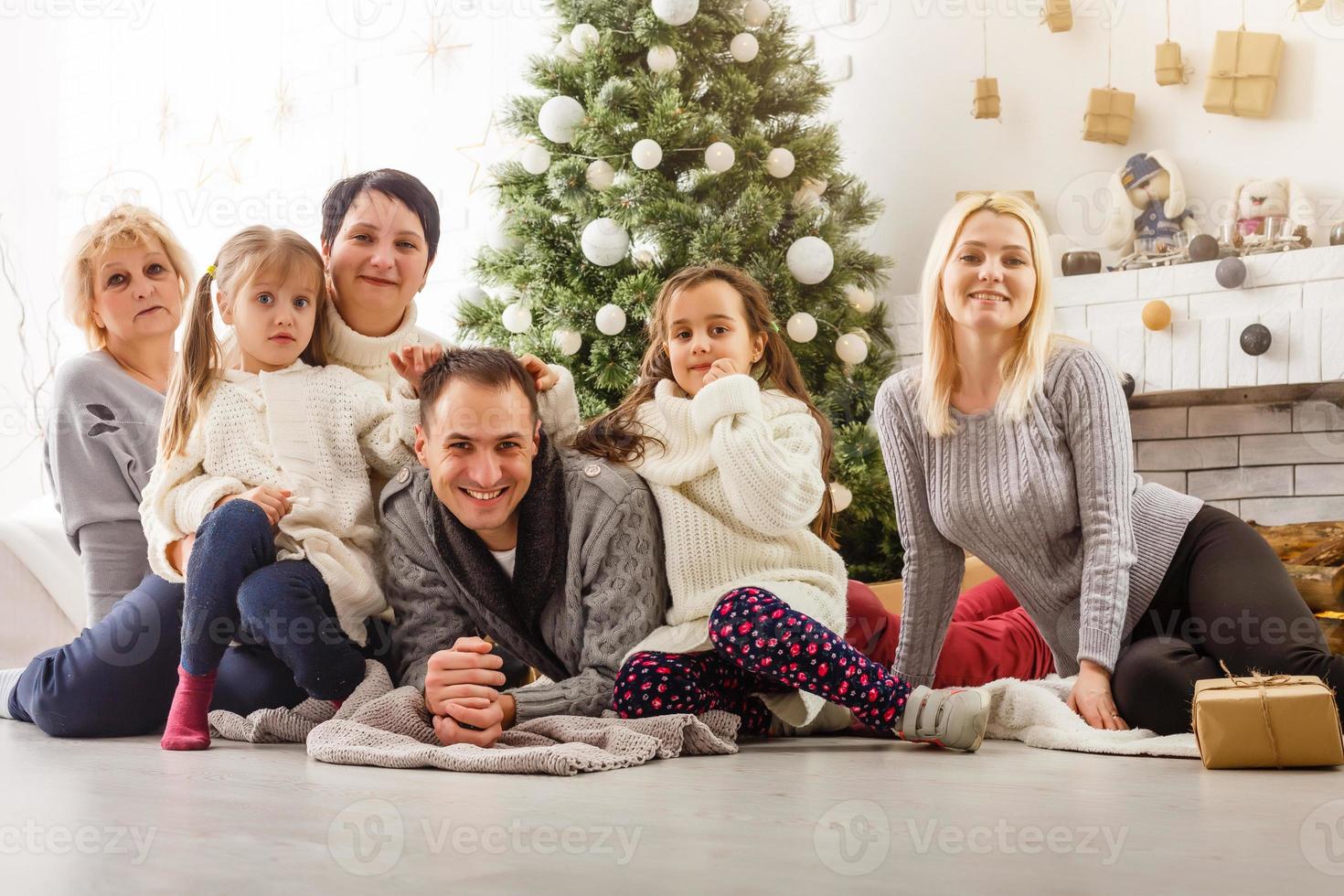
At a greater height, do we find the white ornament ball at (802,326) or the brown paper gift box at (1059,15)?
the brown paper gift box at (1059,15)

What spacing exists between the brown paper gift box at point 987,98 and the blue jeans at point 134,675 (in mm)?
2386

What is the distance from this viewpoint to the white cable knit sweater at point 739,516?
1.72m

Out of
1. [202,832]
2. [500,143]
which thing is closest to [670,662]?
[202,832]

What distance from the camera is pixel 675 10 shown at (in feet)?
9.53

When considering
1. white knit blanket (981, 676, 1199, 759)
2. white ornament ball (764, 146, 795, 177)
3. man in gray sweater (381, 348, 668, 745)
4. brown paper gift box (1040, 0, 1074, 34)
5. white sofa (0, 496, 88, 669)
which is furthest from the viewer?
brown paper gift box (1040, 0, 1074, 34)

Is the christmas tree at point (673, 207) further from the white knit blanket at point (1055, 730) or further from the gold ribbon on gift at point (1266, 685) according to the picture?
the gold ribbon on gift at point (1266, 685)

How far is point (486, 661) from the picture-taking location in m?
1.56

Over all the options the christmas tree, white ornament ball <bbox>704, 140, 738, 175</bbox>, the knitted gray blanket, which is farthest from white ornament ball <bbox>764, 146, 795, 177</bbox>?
the knitted gray blanket

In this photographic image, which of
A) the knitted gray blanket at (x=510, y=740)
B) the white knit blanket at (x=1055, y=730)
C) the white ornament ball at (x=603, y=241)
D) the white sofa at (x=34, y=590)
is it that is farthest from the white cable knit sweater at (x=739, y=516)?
the white sofa at (x=34, y=590)

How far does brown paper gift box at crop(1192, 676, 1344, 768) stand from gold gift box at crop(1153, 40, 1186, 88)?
7.24ft

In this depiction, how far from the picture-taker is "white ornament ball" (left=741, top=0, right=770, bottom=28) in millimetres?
3020

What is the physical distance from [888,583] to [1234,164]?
142 cm

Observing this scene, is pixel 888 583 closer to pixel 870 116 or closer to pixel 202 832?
pixel 870 116

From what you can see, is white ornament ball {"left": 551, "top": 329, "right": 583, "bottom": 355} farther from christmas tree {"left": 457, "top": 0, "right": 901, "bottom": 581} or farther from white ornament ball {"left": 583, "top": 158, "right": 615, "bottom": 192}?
white ornament ball {"left": 583, "top": 158, "right": 615, "bottom": 192}
